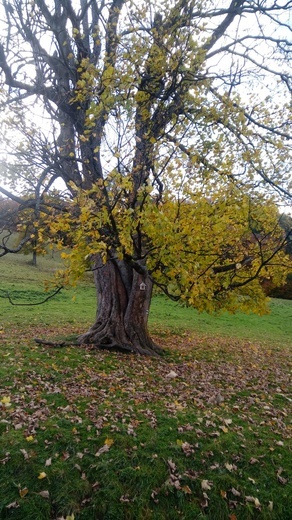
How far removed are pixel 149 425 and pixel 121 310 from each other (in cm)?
431

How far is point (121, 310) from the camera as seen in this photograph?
360 inches

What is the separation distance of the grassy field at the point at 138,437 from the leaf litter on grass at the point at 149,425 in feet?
0.05

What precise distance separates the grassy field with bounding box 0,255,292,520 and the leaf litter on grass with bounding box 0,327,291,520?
1 cm

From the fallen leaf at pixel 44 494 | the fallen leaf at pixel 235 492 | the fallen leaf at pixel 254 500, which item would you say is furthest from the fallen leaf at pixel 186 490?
the fallen leaf at pixel 44 494

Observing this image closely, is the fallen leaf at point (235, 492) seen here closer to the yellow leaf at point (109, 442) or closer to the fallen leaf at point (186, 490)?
the fallen leaf at point (186, 490)

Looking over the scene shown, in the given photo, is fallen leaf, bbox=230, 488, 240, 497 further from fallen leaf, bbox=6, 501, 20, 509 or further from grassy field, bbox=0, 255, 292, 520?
fallen leaf, bbox=6, 501, 20, 509

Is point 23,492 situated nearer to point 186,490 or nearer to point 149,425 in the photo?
point 186,490

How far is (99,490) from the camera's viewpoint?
3.84 m

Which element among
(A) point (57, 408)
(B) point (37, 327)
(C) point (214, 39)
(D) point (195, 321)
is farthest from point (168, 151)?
(D) point (195, 321)

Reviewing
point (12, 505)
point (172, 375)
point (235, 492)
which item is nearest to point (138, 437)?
point (235, 492)

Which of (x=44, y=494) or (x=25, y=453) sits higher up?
(x=25, y=453)

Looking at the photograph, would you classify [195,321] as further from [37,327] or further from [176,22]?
[176,22]

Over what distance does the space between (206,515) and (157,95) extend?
18.4ft

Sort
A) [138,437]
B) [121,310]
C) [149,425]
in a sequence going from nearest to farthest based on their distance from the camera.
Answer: [138,437] < [149,425] < [121,310]
